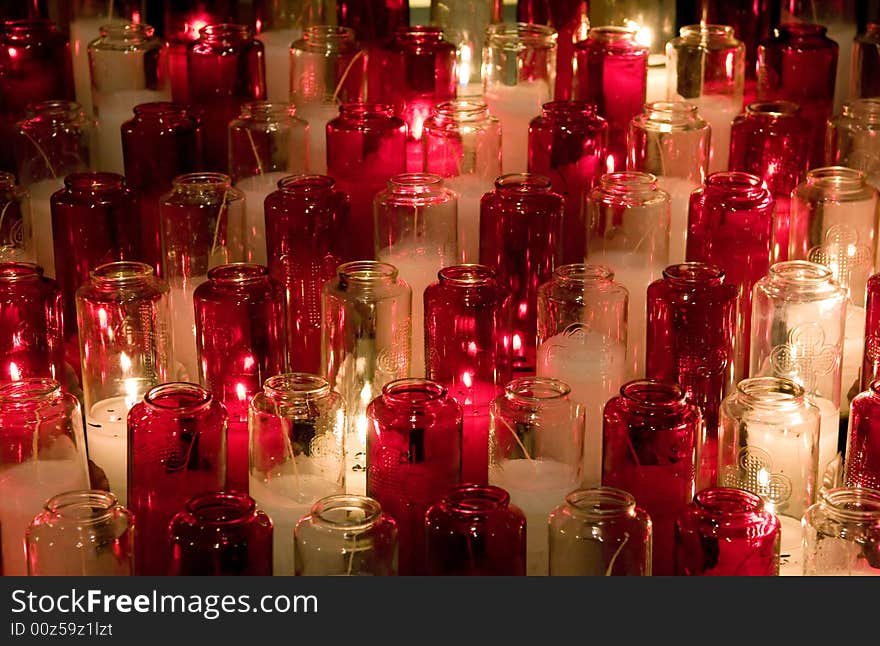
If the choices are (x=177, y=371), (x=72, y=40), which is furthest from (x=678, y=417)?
(x=72, y=40)

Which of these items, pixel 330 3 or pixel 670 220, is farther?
pixel 330 3

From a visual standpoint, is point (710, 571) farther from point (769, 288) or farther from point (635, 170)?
point (635, 170)

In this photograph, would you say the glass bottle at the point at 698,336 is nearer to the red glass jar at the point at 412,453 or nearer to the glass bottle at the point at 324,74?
the red glass jar at the point at 412,453

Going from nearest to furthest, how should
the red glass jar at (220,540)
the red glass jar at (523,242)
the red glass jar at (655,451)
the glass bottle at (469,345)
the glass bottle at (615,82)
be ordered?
the red glass jar at (220,540)
the red glass jar at (655,451)
the glass bottle at (469,345)
the red glass jar at (523,242)
the glass bottle at (615,82)

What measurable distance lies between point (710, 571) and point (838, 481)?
0.42m

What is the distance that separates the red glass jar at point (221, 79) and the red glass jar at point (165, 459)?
0.80 m

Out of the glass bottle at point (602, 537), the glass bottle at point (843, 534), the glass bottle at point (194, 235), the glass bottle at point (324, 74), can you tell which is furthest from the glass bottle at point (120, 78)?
the glass bottle at point (843, 534)

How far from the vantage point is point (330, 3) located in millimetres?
2830

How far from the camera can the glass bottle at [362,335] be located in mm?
2082

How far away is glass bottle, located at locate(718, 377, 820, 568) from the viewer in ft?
6.34

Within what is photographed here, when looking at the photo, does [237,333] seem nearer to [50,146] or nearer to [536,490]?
[536,490]

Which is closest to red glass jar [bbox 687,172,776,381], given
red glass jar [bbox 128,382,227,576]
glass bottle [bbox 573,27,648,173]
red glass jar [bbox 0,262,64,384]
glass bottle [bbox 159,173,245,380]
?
glass bottle [bbox 573,27,648,173]

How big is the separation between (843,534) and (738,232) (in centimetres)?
61

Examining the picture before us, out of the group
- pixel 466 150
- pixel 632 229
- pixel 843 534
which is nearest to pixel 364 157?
pixel 466 150
